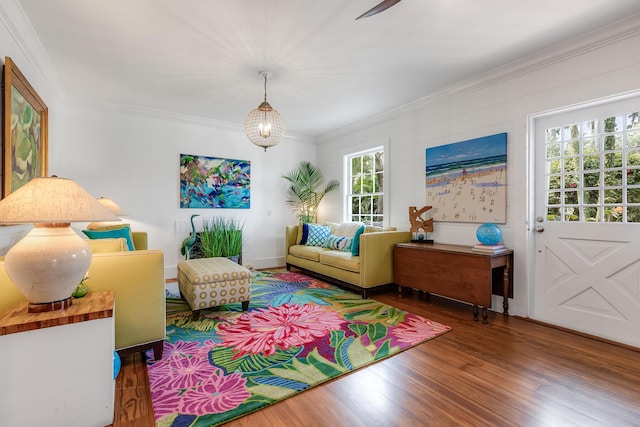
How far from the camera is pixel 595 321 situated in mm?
2592

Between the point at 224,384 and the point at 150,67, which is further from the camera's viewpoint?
the point at 150,67

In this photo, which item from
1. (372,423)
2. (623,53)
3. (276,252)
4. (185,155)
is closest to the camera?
(372,423)

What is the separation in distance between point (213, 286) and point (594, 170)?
359cm

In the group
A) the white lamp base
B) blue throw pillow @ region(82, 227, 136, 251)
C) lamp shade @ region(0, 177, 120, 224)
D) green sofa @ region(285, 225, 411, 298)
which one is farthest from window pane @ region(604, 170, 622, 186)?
blue throw pillow @ region(82, 227, 136, 251)

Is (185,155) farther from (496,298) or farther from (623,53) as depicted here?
(623,53)

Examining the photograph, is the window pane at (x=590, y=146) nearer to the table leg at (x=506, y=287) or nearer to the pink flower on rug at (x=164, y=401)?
the table leg at (x=506, y=287)

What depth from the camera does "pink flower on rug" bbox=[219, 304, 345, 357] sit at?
2383mm

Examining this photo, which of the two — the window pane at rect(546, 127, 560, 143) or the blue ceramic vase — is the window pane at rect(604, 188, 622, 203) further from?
the blue ceramic vase

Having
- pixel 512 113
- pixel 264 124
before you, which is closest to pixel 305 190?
pixel 264 124

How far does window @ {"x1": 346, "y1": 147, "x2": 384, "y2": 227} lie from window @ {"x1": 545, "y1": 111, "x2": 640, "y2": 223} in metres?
2.23

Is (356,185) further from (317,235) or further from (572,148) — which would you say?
(572,148)

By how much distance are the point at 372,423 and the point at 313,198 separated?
4587 millimetres

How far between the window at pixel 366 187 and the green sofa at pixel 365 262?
673 mm

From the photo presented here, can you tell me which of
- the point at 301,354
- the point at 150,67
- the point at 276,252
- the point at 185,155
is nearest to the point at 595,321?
the point at 301,354
